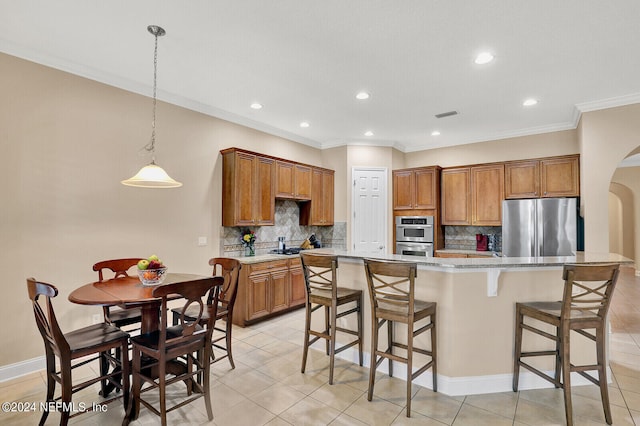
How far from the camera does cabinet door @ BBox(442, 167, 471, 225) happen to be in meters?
5.68

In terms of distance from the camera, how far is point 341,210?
614cm

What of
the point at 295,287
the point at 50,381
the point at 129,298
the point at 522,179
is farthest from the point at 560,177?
the point at 50,381

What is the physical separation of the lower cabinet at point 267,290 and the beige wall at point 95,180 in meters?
0.68

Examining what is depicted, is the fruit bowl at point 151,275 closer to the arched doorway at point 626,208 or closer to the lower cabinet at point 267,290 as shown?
the lower cabinet at point 267,290

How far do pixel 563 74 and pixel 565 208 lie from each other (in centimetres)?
205

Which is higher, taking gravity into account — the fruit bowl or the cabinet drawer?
the fruit bowl

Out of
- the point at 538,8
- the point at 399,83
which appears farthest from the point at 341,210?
the point at 538,8

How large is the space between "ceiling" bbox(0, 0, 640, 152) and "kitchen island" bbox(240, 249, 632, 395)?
1.94 m

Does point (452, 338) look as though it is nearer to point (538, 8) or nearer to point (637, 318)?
point (538, 8)

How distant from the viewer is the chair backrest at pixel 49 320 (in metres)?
1.95

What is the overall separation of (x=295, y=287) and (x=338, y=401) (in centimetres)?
252

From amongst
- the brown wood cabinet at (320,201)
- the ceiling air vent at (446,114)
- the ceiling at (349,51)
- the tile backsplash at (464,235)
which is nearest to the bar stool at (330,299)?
the ceiling at (349,51)

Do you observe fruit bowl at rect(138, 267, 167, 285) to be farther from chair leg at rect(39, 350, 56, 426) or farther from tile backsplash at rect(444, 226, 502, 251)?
tile backsplash at rect(444, 226, 502, 251)

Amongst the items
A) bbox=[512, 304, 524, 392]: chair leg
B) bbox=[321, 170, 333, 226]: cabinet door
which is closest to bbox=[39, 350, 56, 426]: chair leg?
bbox=[512, 304, 524, 392]: chair leg
